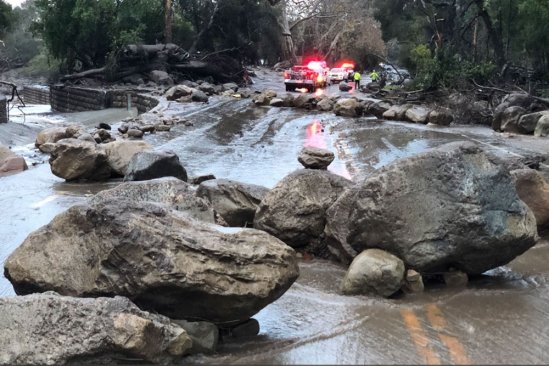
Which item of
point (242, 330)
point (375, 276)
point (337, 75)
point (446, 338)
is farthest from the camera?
point (337, 75)

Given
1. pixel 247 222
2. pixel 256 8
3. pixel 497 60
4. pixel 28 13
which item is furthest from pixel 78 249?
pixel 28 13

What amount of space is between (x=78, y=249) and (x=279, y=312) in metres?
1.78

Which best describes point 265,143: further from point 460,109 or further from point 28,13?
point 28,13

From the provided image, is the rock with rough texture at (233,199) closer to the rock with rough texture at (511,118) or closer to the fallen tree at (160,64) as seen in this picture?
the rock with rough texture at (511,118)

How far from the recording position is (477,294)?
6148 millimetres

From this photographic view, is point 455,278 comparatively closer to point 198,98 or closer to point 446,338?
point 446,338

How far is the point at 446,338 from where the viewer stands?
4906 mm

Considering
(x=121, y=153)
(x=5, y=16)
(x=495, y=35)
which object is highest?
(x=495, y=35)

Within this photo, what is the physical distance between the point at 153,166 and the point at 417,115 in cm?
1564

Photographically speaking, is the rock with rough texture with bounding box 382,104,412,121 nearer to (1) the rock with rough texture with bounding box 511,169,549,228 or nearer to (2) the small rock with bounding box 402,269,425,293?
(1) the rock with rough texture with bounding box 511,169,549,228

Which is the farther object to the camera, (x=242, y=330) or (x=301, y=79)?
(x=301, y=79)

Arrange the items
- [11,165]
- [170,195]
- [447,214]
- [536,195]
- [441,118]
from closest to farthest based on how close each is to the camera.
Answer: [447,214] < [170,195] < [536,195] < [11,165] < [441,118]

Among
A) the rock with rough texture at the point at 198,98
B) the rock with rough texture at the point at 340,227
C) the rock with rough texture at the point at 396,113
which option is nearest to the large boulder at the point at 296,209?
the rock with rough texture at the point at 340,227

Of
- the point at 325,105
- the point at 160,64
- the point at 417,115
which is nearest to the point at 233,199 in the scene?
the point at 417,115
